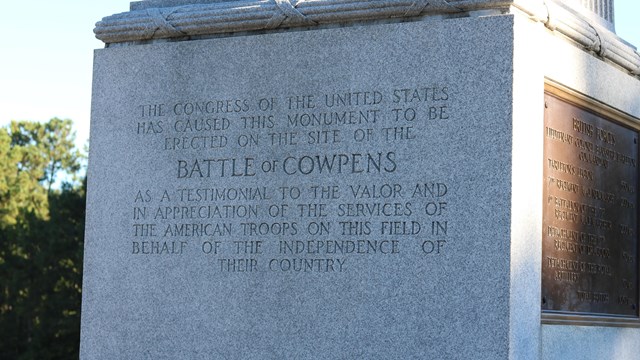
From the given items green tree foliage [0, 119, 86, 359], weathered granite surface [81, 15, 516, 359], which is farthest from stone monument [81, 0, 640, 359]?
green tree foliage [0, 119, 86, 359]

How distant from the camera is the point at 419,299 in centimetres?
885

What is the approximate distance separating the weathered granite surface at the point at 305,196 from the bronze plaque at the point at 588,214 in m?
0.97

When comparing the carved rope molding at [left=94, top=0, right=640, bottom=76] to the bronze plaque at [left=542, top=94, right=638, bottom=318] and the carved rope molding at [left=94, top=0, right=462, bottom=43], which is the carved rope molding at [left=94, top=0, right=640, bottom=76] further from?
the bronze plaque at [left=542, top=94, right=638, bottom=318]

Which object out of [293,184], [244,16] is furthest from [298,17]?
[293,184]

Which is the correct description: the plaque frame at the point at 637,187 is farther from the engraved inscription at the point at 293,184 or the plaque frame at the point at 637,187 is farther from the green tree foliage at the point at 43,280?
the green tree foliage at the point at 43,280

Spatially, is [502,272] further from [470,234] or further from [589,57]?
[589,57]

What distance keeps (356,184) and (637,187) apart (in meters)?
3.33

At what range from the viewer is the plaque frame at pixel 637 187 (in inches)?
375

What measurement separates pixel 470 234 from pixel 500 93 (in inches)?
42.2

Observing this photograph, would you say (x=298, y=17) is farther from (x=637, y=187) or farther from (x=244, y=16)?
(x=637, y=187)

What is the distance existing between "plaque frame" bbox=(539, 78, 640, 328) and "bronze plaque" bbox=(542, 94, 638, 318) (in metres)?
0.04

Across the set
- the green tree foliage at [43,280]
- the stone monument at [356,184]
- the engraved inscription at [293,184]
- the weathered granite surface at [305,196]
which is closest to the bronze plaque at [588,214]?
the stone monument at [356,184]

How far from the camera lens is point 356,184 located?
30.3 feet

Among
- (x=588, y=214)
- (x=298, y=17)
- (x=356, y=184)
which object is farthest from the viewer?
(x=588, y=214)
